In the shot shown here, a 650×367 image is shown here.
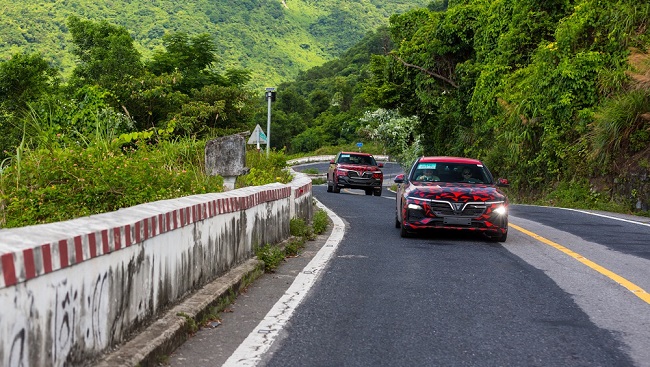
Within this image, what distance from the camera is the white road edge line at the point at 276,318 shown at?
215 inches

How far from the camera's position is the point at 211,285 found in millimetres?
7328

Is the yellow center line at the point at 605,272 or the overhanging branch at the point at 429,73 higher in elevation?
the overhanging branch at the point at 429,73

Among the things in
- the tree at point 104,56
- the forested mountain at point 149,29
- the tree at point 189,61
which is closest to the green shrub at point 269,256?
the tree at point 104,56

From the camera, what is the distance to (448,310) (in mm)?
7266

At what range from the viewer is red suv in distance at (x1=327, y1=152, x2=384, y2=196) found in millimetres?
32969

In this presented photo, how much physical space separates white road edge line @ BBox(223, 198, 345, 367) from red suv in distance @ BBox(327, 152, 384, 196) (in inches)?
857

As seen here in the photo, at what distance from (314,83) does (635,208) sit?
494ft

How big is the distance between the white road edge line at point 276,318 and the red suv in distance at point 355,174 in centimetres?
2177

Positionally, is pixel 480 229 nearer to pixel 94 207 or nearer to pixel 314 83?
pixel 94 207

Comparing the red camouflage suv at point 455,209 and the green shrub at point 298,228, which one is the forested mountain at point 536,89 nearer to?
the red camouflage suv at point 455,209

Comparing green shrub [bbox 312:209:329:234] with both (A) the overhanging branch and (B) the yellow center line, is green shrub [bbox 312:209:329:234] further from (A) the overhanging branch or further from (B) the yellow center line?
(A) the overhanging branch

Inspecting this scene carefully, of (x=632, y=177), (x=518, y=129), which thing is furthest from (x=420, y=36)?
(x=632, y=177)

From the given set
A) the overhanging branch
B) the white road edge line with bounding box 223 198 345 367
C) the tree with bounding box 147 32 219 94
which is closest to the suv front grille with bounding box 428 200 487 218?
the white road edge line with bounding box 223 198 345 367

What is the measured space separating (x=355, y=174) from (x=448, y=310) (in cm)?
2581
